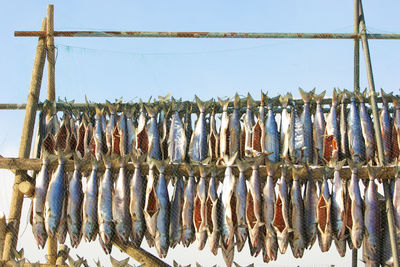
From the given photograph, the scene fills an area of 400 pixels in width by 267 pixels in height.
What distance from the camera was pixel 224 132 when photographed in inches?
291

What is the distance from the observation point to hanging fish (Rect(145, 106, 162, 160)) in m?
7.39

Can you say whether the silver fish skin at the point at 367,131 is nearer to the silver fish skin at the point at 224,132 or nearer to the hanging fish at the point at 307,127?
the hanging fish at the point at 307,127

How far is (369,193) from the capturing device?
6.91 metres

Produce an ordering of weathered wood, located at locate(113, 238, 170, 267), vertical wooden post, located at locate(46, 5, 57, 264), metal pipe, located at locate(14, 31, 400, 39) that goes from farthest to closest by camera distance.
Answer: vertical wooden post, located at locate(46, 5, 57, 264) < metal pipe, located at locate(14, 31, 400, 39) < weathered wood, located at locate(113, 238, 170, 267)

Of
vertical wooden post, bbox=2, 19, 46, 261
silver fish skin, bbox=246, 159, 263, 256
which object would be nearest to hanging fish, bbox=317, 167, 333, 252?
silver fish skin, bbox=246, 159, 263, 256

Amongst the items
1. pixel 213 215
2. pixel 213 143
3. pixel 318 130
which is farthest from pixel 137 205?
pixel 318 130

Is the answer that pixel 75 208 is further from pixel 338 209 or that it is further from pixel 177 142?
pixel 338 209

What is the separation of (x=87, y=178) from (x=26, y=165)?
2.61 ft

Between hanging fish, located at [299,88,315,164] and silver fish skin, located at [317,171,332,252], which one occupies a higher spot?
hanging fish, located at [299,88,315,164]

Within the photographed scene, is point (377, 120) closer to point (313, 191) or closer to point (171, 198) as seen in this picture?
point (313, 191)

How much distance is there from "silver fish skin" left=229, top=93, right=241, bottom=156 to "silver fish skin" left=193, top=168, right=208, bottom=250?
1.97ft

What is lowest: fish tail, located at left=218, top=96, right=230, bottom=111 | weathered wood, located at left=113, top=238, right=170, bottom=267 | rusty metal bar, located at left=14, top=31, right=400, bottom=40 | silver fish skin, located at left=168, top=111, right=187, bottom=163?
weathered wood, located at left=113, top=238, right=170, bottom=267

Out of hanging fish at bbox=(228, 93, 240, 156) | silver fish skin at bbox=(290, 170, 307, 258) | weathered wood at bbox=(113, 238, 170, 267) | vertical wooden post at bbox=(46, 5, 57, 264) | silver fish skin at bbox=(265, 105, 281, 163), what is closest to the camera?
silver fish skin at bbox=(290, 170, 307, 258)

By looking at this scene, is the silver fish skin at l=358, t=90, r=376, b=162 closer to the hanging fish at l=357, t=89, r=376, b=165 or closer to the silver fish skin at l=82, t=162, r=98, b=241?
the hanging fish at l=357, t=89, r=376, b=165
